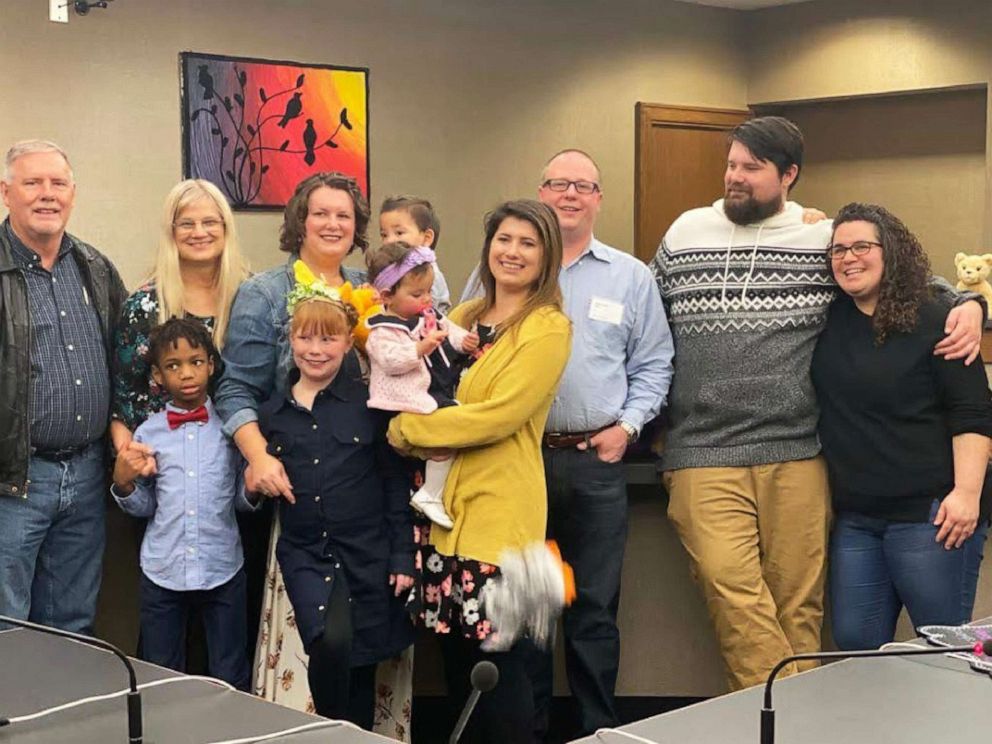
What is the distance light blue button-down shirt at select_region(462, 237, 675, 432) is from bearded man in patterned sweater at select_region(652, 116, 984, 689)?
95 millimetres

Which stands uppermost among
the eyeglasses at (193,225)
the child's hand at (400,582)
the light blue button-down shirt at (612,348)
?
the eyeglasses at (193,225)

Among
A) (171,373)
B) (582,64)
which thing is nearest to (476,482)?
(171,373)

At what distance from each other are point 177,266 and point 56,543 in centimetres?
74

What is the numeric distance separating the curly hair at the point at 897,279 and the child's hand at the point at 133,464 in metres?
1.80

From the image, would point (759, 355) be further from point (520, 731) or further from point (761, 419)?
point (520, 731)

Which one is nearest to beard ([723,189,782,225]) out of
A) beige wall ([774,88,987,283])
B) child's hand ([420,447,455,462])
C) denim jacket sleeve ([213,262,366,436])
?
child's hand ([420,447,455,462])

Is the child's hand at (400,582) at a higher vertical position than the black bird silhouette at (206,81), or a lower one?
lower

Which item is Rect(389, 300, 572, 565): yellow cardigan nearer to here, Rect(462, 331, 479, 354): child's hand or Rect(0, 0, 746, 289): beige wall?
Rect(462, 331, 479, 354): child's hand

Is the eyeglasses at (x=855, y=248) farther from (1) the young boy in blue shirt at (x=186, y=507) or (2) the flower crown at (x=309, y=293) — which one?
(1) the young boy in blue shirt at (x=186, y=507)

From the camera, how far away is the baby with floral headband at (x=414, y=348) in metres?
2.98

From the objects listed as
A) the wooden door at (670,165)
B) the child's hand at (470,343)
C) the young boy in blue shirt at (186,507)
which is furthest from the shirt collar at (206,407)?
the wooden door at (670,165)

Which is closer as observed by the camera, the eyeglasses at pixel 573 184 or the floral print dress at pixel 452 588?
the floral print dress at pixel 452 588

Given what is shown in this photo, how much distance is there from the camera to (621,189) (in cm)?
856

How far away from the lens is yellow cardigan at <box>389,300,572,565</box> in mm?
2936
